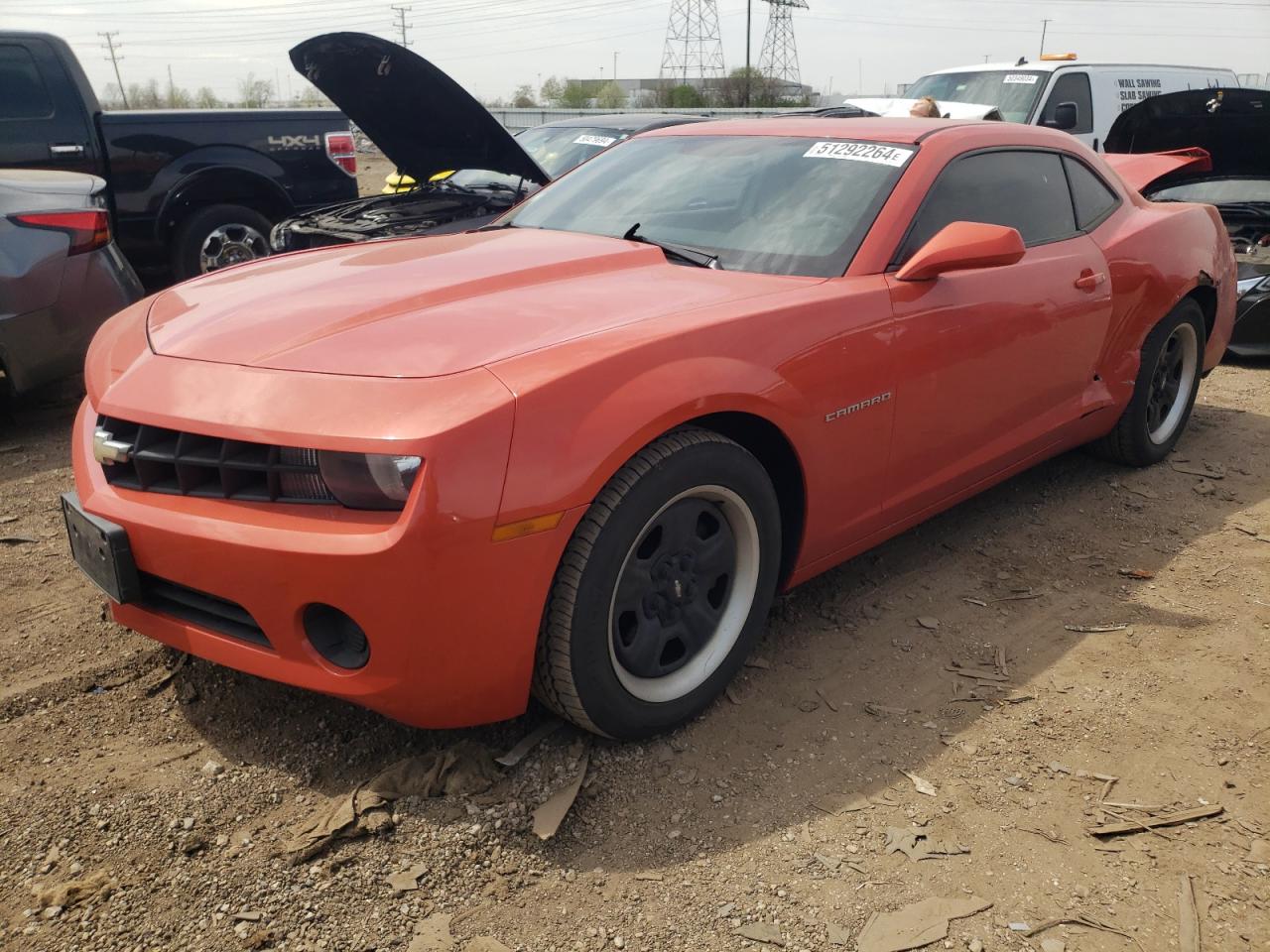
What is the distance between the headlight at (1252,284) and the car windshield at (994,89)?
4.36 metres

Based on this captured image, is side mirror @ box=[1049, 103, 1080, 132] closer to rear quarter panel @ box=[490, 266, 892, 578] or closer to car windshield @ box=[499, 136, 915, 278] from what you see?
car windshield @ box=[499, 136, 915, 278]

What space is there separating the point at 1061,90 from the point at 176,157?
8.40m

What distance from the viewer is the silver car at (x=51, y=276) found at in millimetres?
4523

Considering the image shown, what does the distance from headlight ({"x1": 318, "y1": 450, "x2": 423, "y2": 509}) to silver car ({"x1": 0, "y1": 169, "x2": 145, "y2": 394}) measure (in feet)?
10.6

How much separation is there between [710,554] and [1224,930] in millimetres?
1367

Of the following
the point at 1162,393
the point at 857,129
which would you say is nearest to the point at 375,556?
the point at 857,129

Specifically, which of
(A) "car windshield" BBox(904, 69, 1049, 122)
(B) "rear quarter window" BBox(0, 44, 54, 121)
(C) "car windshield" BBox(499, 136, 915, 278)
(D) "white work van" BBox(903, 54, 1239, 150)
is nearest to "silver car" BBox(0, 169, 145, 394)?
(C) "car windshield" BBox(499, 136, 915, 278)

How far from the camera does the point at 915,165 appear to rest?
3266 mm

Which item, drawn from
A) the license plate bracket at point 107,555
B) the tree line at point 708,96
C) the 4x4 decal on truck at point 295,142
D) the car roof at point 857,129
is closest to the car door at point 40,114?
the 4x4 decal on truck at point 295,142

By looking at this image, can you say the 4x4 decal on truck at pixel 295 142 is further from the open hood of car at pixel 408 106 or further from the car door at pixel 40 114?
the open hood of car at pixel 408 106

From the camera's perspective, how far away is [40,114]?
6879mm

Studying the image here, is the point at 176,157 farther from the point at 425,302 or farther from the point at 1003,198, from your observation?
the point at 1003,198

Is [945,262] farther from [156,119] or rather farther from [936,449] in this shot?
[156,119]

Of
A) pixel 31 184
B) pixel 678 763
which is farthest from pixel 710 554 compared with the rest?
pixel 31 184
